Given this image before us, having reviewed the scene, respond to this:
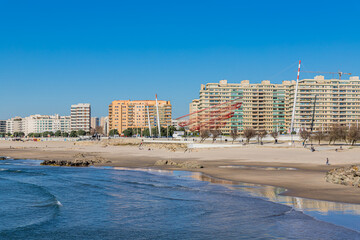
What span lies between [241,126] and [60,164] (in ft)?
433

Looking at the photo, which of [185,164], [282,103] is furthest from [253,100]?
[185,164]

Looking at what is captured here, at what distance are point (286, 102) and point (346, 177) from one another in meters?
156

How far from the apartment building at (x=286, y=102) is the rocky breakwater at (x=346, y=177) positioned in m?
142

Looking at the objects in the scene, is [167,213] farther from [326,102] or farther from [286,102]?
[286,102]

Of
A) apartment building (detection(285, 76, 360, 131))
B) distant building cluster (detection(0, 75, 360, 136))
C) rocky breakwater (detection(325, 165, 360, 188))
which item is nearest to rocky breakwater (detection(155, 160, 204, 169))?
rocky breakwater (detection(325, 165, 360, 188))

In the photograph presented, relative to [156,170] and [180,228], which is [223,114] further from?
[180,228]

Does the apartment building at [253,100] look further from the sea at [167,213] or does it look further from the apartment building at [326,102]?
the sea at [167,213]

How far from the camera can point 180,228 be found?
15633 mm

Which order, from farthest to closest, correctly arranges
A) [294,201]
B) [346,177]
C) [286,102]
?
1. [286,102]
2. [346,177]
3. [294,201]

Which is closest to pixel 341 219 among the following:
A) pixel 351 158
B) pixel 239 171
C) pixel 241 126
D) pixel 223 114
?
pixel 239 171

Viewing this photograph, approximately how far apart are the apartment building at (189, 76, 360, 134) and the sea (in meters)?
145

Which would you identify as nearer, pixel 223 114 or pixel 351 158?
pixel 351 158

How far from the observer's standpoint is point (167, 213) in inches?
726

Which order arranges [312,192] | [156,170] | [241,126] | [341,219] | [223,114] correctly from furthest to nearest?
1. [241,126]
2. [223,114]
3. [156,170]
4. [312,192]
5. [341,219]
